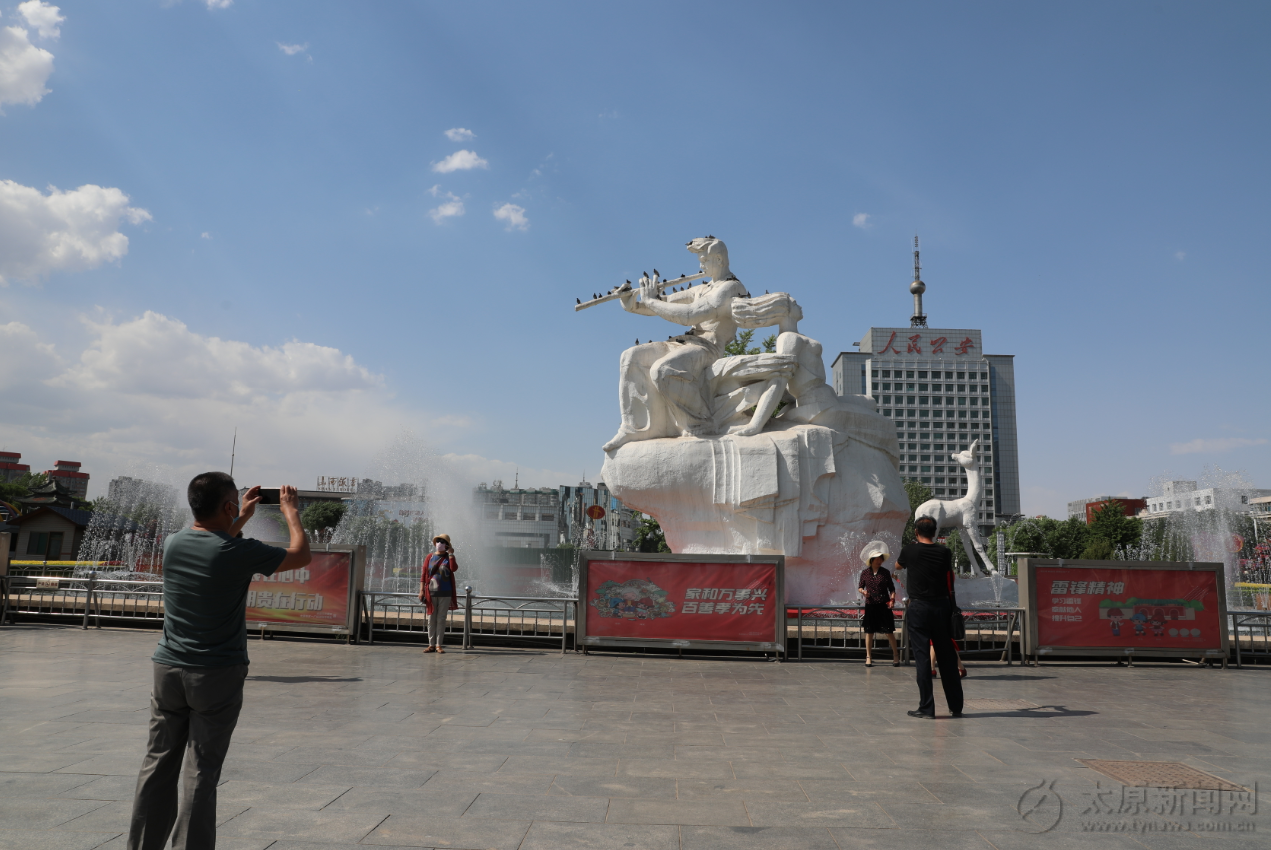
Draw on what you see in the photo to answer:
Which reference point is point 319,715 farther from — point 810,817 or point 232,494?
point 810,817

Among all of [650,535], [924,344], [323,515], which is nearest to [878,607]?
[650,535]

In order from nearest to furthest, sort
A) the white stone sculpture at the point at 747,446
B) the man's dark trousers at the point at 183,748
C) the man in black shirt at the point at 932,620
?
the man's dark trousers at the point at 183,748 → the man in black shirt at the point at 932,620 → the white stone sculpture at the point at 747,446

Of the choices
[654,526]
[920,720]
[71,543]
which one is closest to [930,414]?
[654,526]

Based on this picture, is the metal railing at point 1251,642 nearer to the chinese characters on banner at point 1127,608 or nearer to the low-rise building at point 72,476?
the chinese characters on banner at point 1127,608

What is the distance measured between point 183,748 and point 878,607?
24.9ft

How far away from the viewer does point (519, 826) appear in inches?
141

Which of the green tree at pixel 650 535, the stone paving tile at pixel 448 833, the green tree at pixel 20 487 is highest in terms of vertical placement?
the green tree at pixel 20 487

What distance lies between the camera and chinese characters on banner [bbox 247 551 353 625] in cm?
1045

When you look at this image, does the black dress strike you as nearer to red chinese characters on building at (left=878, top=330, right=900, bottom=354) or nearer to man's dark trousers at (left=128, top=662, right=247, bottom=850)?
man's dark trousers at (left=128, top=662, right=247, bottom=850)

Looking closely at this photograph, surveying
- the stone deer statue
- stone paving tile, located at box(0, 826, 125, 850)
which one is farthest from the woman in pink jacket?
the stone deer statue

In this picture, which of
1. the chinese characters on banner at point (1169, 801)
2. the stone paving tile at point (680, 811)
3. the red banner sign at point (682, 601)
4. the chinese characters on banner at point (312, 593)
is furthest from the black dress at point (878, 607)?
the chinese characters on banner at point (312, 593)

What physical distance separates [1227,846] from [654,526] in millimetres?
25255

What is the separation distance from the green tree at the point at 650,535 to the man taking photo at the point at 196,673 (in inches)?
935

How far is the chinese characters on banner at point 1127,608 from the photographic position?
9.75m
